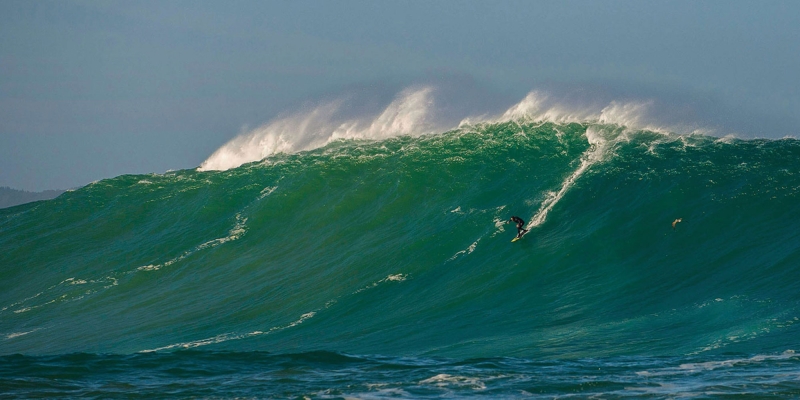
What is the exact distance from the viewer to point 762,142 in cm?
1798

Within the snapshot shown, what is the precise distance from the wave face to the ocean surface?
0.18 feet

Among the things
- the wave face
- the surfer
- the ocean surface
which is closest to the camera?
the ocean surface

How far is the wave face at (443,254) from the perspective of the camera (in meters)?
12.4

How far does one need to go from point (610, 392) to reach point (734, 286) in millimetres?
5598

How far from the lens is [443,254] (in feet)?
52.2

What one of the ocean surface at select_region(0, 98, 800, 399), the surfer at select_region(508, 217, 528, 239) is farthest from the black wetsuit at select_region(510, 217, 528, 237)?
the ocean surface at select_region(0, 98, 800, 399)

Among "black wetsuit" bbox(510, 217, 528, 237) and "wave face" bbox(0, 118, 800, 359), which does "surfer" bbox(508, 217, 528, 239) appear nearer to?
"black wetsuit" bbox(510, 217, 528, 237)

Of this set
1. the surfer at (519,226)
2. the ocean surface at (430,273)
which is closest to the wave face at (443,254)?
the ocean surface at (430,273)

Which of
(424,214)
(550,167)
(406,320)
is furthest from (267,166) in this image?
(406,320)

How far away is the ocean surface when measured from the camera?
9.67 meters

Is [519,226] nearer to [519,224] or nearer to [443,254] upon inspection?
[519,224]

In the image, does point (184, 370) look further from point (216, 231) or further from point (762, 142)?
point (762, 142)

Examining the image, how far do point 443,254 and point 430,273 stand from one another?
2.54 feet

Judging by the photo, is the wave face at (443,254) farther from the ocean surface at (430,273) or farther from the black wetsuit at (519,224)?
the black wetsuit at (519,224)
